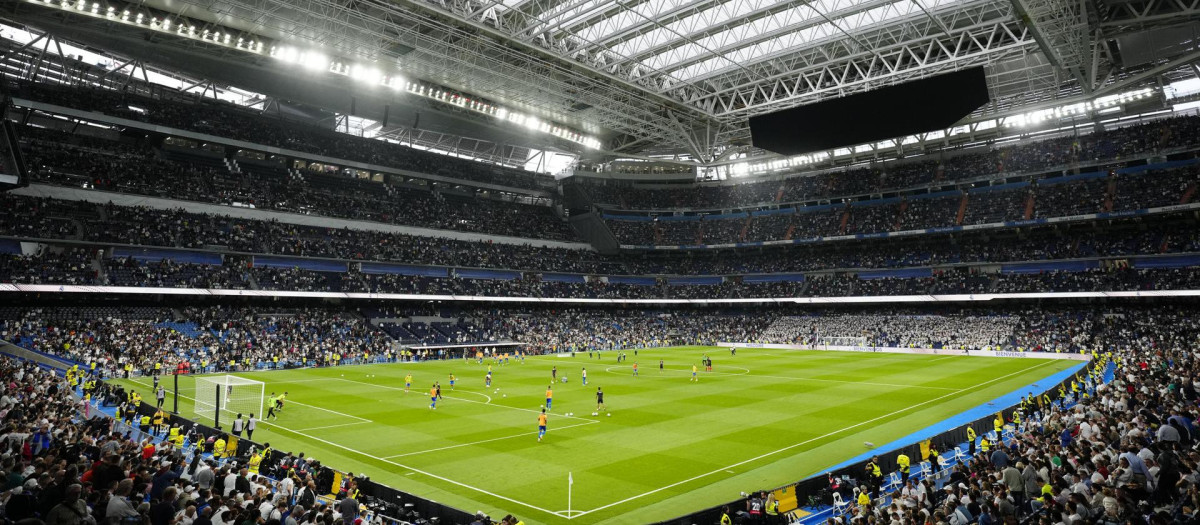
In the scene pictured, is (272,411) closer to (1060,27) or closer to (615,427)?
(615,427)

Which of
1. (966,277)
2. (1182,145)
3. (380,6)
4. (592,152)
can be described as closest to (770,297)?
(966,277)

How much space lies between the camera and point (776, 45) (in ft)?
150

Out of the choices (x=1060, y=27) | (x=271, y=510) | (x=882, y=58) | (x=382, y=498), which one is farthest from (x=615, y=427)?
(x=882, y=58)

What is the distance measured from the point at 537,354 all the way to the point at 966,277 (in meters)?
44.2

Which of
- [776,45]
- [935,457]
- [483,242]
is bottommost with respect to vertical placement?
[935,457]

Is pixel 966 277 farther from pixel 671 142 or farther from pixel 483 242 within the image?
pixel 483 242

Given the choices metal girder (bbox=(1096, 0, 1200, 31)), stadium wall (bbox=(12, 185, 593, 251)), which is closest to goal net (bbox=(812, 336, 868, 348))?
stadium wall (bbox=(12, 185, 593, 251))

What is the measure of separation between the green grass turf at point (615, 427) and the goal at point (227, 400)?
125cm

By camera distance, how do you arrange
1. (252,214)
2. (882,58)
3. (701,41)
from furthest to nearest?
(252,214)
(882,58)
(701,41)

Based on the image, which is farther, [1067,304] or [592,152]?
[592,152]

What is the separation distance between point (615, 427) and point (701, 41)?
29773 millimetres

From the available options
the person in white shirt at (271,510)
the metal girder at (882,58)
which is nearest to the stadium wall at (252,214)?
the metal girder at (882,58)

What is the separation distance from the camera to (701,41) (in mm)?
44656

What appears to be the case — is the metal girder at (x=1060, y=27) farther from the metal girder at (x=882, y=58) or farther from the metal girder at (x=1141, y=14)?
the metal girder at (x=882, y=58)
